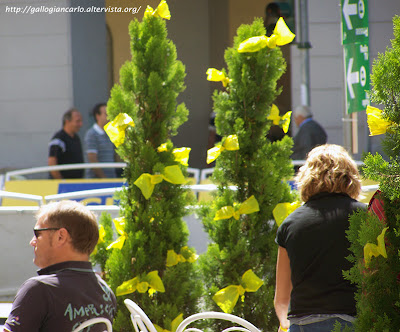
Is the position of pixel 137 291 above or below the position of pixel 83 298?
below

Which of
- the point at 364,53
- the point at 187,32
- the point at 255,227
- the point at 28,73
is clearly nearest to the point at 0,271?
the point at 255,227

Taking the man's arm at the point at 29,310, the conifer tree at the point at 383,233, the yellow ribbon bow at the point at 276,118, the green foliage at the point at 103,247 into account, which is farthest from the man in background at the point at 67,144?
the conifer tree at the point at 383,233

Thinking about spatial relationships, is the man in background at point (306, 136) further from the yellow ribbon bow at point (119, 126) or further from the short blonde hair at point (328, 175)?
the short blonde hair at point (328, 175)

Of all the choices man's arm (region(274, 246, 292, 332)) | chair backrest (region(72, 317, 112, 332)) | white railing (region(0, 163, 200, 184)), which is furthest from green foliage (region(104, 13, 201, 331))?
white railing (region(0, 163, 200, 184))

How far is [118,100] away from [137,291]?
1060 millimetres

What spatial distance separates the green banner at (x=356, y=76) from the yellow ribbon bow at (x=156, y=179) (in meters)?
2.98

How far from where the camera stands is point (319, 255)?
2545mm

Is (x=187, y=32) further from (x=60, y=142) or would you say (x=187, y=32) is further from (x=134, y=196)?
(x=134, y=196)

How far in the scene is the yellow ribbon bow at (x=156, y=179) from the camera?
3.67m

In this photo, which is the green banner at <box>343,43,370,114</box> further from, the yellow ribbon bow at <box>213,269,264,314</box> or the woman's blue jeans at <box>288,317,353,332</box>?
the woman's blue jeans at <box>288,317,353,332</box>

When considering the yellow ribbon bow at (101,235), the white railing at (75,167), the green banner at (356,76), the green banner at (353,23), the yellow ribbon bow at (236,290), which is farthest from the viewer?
the white railing at (75,167)

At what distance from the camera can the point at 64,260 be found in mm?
2359

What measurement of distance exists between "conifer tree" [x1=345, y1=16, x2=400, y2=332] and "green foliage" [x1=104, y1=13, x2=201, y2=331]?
2.13m

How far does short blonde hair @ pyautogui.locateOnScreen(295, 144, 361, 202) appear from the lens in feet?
8.74
